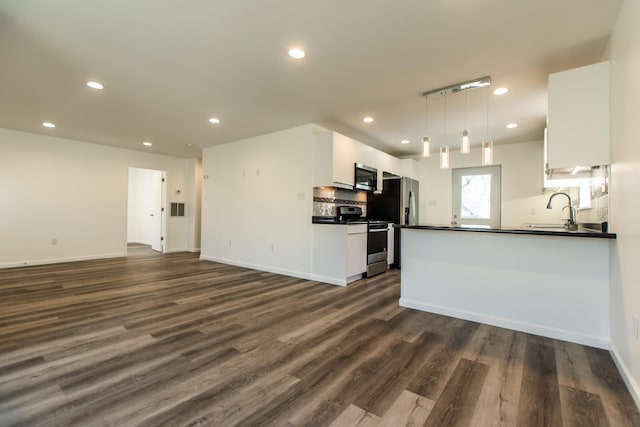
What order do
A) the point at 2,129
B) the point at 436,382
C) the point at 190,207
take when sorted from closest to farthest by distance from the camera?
the point at 436,382 < the point at 2,129 < the point at 190,207

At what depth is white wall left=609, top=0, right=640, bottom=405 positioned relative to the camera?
5.47 feet

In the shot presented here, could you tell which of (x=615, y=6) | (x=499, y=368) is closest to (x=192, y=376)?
(x=499, y=368)

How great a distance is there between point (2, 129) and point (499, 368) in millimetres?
7914

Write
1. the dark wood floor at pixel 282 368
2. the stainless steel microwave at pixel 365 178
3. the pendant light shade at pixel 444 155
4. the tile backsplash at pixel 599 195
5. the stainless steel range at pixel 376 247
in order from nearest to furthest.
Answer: the dark wood floor at pixel 282 368 < the tile backsplash at pixel 599 195 < the pendant light shade at pixel 444 155 < the stainless steel range at pixel 376 247 < the stainless steel microwave at pixel 365 178

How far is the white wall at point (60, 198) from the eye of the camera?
17.2ft

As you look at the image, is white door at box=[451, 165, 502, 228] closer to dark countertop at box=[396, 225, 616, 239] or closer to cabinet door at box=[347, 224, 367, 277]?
cabinet door at box=[347, 224, 367, 277]

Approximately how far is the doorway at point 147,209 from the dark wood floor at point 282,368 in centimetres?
435

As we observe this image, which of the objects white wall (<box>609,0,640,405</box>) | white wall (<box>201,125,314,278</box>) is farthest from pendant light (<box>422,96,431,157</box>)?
white wall (<box>201,125,314,278</box>)

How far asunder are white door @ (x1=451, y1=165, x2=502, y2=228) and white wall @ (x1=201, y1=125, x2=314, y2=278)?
124 inches

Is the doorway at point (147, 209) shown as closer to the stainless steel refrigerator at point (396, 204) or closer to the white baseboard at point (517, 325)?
the stainless steel refrigerator at point (396, 204)

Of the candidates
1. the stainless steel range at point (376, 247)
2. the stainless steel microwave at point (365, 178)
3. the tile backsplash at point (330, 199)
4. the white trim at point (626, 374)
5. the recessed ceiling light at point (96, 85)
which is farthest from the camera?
the stainless steel microwave at point (365, 178)

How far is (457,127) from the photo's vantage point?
463 cm

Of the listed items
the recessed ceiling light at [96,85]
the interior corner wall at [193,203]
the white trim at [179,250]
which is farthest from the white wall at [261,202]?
the recessed ceiling light at [96,85]

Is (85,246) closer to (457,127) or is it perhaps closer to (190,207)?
(190,207)
